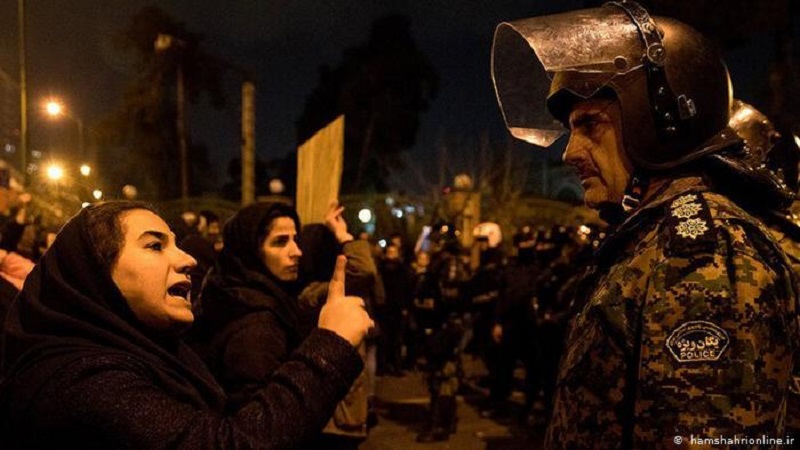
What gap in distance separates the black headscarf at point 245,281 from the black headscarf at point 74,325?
1.22 metres

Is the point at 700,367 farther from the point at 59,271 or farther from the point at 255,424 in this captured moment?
the point at 59,271

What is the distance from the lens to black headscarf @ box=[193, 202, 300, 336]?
3.49 meters

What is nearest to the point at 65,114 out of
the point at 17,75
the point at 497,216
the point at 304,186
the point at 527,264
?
the point at 17,75

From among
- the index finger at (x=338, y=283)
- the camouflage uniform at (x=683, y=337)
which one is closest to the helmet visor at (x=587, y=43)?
the camouflage uniform at (x=683, y=337)

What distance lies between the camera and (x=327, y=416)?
80.7 inches

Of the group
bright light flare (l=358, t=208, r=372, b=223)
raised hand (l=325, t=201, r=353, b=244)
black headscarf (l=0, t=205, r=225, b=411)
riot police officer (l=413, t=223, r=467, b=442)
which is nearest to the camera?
black headscarf (l=0, t=205, r=225, b=411)

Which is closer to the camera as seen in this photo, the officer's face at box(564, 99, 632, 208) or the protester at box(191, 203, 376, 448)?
the officer's face at box(564, 99, 632, 208)

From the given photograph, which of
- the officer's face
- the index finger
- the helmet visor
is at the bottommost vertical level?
the index finger

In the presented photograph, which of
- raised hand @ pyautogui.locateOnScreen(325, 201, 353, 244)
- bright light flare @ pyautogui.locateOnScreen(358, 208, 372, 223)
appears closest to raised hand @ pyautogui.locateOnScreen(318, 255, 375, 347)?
raised hand @ pyautogui.locateOnScreen(325, 201, 353, 244)

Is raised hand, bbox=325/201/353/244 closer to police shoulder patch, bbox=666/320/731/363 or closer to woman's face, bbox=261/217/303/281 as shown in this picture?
woman's face, bbox=261/217/303/281

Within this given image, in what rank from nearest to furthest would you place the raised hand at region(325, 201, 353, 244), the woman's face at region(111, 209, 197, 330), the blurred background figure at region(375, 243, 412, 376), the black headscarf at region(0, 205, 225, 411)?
the black headscarf at region(0, 205, 225, 411) → the woman's face at region(111, 209, 197, 330) → the raised hand at region(325, 201, 353, 244) → the blurred background figure at region(375, 243, 412, 376)

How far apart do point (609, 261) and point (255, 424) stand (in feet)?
3.71

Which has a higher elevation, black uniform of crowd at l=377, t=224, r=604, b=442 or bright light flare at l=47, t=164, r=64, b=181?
bright light flare at l=47, t=164, r=64, b=181

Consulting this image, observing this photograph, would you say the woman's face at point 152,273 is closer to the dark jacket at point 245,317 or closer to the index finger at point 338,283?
the index finger at point 338,283
